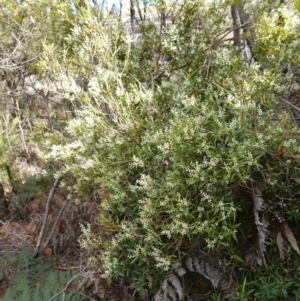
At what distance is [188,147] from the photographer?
7.89 ft

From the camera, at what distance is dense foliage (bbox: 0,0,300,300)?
2.43 metres

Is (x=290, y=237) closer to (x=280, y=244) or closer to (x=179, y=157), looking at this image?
(x=280, y=244)

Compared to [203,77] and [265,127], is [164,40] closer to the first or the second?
[203,77]

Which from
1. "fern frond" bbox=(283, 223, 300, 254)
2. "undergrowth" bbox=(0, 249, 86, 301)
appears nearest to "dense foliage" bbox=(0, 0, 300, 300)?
"fern frond" bbox=(283, 223, 300, 254)

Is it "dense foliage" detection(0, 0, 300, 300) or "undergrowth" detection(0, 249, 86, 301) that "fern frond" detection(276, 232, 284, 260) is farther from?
"undergrowth" detection(0, 249, 86, 301)

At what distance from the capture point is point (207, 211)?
2465mm

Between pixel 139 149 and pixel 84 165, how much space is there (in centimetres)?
53

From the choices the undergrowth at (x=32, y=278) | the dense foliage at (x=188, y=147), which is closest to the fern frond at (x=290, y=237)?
the dense foliage at (x=188, y=147)

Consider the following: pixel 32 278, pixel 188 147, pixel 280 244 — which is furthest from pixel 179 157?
pixel 32 278

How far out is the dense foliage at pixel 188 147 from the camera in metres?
2.43

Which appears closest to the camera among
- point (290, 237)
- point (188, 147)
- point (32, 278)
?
point (188, 147)

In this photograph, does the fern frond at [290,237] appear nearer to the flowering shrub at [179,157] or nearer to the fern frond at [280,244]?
the fern frond at [280,244]

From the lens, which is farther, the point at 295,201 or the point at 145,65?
the point at 145,65

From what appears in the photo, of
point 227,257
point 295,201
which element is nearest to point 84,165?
point 227,257
